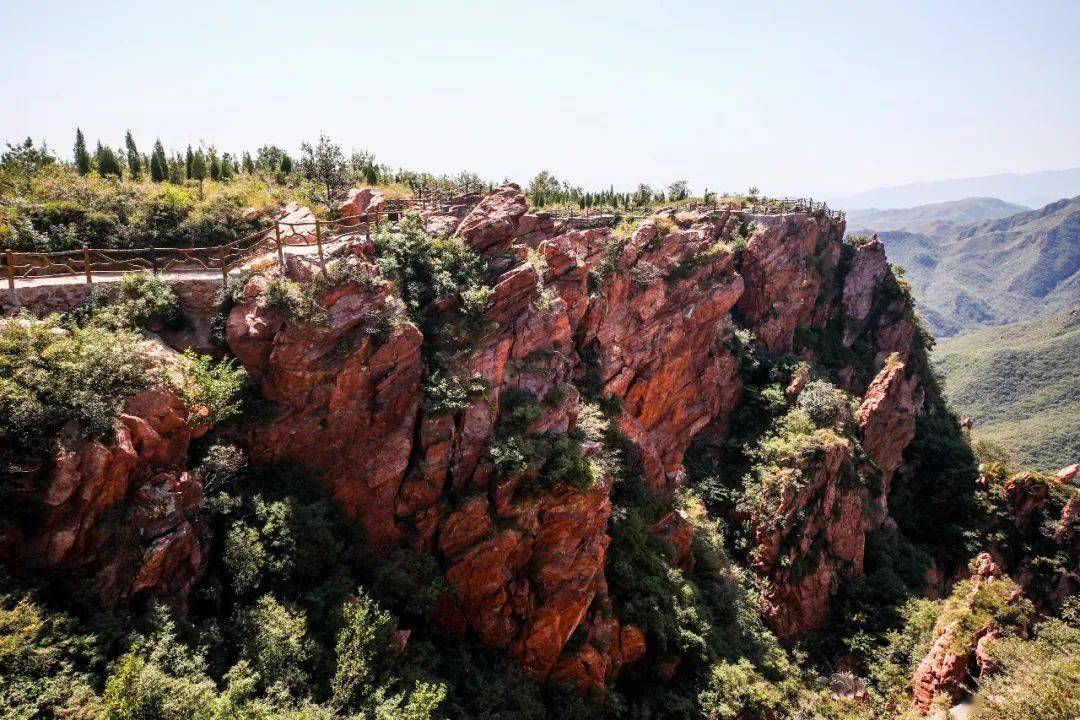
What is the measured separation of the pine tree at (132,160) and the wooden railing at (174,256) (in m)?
10.2

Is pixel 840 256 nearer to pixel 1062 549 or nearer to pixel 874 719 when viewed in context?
pixel 1062 549

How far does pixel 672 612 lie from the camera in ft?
79.0

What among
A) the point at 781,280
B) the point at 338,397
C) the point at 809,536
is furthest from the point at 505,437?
the point at 781,280

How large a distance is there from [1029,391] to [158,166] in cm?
15839

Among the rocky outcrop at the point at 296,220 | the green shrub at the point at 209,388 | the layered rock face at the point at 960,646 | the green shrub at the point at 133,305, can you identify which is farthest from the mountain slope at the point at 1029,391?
Answer: the green shrub at the point at 133,305

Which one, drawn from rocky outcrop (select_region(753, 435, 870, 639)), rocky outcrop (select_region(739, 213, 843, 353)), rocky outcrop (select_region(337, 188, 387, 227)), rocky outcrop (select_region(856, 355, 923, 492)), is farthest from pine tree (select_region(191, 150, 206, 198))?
rocky outcrop (select_region(856, 355, 923, 492))

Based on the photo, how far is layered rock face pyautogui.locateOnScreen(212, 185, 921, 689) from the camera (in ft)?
66.8

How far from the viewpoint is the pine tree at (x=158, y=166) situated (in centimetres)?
3256

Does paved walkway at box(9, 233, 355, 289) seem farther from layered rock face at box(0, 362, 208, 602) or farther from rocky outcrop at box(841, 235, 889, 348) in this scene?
rocky outcrop at box(841, 235, 889, 348)

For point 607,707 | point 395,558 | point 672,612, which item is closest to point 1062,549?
point 672,612

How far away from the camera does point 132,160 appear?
35.2 meters

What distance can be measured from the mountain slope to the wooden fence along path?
10410cm

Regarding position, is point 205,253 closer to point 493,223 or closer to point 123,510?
point 493,223

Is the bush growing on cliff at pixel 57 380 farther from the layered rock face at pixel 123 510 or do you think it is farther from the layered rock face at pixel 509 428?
the layered rock face at pixel 509 428
